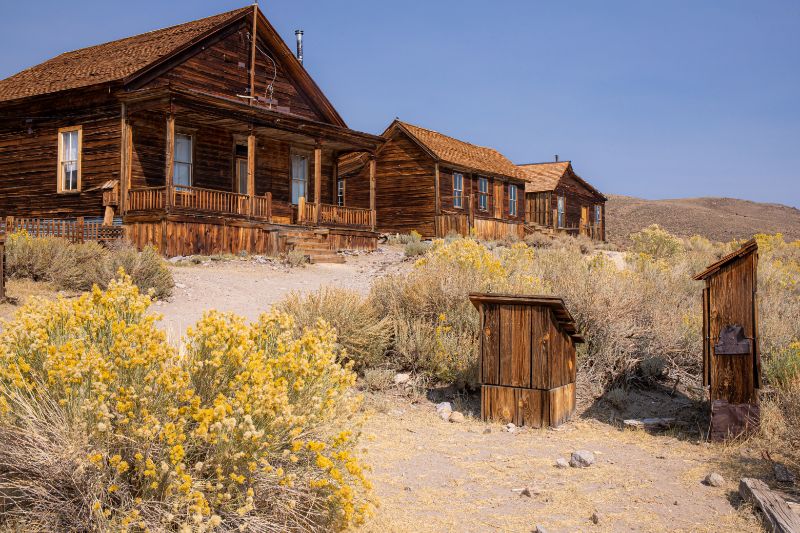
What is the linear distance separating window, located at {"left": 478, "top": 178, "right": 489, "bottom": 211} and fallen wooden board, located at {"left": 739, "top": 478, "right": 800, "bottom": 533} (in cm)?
2576

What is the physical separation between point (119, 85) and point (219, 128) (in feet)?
10.3

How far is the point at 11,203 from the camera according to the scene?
2036 cm

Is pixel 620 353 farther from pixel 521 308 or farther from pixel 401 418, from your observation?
pixel 401 418

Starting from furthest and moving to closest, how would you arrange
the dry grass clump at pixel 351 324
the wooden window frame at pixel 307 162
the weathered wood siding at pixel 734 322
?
the wooden window frame at pixel 307 162 < the dry grass clump at pixel 351 324 < the weathered wood siding at pixel 734 322

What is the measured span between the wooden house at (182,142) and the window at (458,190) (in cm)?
662

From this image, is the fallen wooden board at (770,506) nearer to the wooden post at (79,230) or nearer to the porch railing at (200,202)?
the porch railing at (200,202)

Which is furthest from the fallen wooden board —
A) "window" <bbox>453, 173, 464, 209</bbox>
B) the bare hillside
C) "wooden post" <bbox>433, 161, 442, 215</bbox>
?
the bare hillside

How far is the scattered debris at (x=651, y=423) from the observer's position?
680 cm

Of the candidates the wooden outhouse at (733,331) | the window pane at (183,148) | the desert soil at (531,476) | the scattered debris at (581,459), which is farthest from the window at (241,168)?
the scattered debris at (581,459)

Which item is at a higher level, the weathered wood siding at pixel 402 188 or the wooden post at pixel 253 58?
the wooden post at pixel 253 58

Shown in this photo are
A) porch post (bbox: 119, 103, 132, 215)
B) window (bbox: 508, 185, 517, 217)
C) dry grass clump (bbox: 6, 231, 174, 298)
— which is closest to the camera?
dry grass clump (bbox: 6, 231, 174, 298)

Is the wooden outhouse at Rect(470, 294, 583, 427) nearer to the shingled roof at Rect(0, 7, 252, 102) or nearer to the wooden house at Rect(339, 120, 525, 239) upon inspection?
the shingled roof at Rect(0, 7, 252, 102)

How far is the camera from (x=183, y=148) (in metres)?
19.2

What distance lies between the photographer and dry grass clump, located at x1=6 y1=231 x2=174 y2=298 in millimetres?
11992
